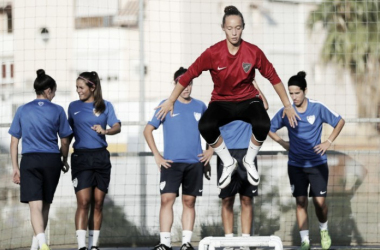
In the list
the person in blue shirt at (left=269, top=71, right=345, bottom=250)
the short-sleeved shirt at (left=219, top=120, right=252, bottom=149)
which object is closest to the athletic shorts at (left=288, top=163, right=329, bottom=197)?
the person in blue shirt at (left=269, top=71, right=345, bottom=250)

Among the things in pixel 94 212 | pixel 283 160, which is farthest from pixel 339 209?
pixel 94 212

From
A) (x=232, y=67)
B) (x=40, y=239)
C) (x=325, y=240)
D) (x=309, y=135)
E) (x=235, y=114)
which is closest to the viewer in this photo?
(x=232, y=67)

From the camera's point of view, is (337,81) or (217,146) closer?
(217,146)

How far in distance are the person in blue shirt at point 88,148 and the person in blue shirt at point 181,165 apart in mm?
550

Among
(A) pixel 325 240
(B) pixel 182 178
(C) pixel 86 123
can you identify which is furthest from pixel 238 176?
(C) pixel 86 123

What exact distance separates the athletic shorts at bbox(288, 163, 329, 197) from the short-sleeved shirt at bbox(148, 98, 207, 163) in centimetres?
129

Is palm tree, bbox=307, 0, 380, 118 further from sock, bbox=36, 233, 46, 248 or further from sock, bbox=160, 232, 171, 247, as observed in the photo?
sock, bbox=36, 233, 46, 248

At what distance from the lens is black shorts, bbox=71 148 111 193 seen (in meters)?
8.79

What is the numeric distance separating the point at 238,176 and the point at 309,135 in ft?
3.39

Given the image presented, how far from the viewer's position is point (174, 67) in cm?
1097

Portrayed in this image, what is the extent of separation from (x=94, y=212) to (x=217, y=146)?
1863mm

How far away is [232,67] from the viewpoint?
7.33 metres

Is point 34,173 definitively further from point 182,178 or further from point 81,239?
point 182,178

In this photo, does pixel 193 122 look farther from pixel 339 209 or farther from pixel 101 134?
pixel 339 209
